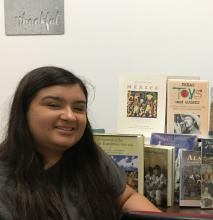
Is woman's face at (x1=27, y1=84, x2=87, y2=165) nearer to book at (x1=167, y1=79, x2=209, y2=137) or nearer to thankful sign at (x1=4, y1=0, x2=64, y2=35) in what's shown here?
book at (x1=167, y1=79, x2=209, y2=137)

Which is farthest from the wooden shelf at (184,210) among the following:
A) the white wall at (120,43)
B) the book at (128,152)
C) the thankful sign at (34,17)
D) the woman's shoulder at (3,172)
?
the thankful sign at (34,17)

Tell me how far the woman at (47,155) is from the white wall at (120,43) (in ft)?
2.75

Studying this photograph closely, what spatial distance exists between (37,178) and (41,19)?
1.23 m

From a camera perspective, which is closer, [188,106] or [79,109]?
[79,109]

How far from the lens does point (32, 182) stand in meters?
1.17

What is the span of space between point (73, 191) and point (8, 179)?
215 mm

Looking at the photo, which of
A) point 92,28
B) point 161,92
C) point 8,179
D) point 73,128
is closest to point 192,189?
point 161,92

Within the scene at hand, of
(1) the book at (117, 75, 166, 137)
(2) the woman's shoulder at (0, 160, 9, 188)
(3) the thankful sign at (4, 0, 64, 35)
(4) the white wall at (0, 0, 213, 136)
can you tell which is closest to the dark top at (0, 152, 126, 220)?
(2) the woman's shoulder at (0, 160, 9, 188)

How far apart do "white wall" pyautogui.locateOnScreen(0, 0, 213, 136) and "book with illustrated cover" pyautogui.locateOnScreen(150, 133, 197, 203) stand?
62 centimetres

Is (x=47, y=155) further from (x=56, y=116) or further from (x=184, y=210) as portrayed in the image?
(x=184, y=210)

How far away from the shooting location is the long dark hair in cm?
114

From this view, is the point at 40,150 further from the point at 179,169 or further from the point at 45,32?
the point at 45,32

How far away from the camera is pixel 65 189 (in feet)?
4.00

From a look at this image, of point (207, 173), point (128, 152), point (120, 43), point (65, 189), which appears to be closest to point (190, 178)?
point (207, 173)
